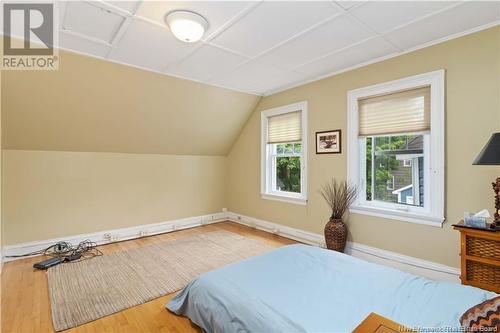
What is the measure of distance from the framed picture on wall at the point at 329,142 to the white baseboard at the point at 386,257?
50.8 inches

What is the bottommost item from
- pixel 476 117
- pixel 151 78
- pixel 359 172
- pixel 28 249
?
pixel 28 249

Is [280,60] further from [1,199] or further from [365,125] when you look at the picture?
[1,199]

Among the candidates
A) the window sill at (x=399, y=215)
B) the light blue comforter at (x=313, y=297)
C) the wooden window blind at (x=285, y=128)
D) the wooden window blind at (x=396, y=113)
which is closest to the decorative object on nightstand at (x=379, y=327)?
the light blue comforter at (x=313, y=297)

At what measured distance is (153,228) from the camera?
15.0ft

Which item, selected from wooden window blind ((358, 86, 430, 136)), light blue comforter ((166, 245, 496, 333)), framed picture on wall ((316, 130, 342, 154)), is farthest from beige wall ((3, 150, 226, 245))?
wooden window blind ((358, 86, 430, 136))

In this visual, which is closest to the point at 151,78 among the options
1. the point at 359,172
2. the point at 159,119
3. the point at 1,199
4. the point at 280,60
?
the point at 159,119

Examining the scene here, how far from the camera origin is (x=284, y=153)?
456cm

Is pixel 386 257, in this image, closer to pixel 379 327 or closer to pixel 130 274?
pixel 379 327

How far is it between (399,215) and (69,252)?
14.5 feet

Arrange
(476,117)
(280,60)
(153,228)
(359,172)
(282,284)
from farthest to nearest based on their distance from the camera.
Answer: (153,228) < (359,172) < (280,60) < (476,117) < (282,284)

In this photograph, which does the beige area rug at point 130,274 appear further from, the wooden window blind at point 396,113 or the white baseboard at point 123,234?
the wooden window blind at point 396,113

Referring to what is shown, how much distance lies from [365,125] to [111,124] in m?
3.66

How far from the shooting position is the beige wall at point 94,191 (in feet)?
11.4

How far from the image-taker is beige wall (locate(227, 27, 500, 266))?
94.5 inches
